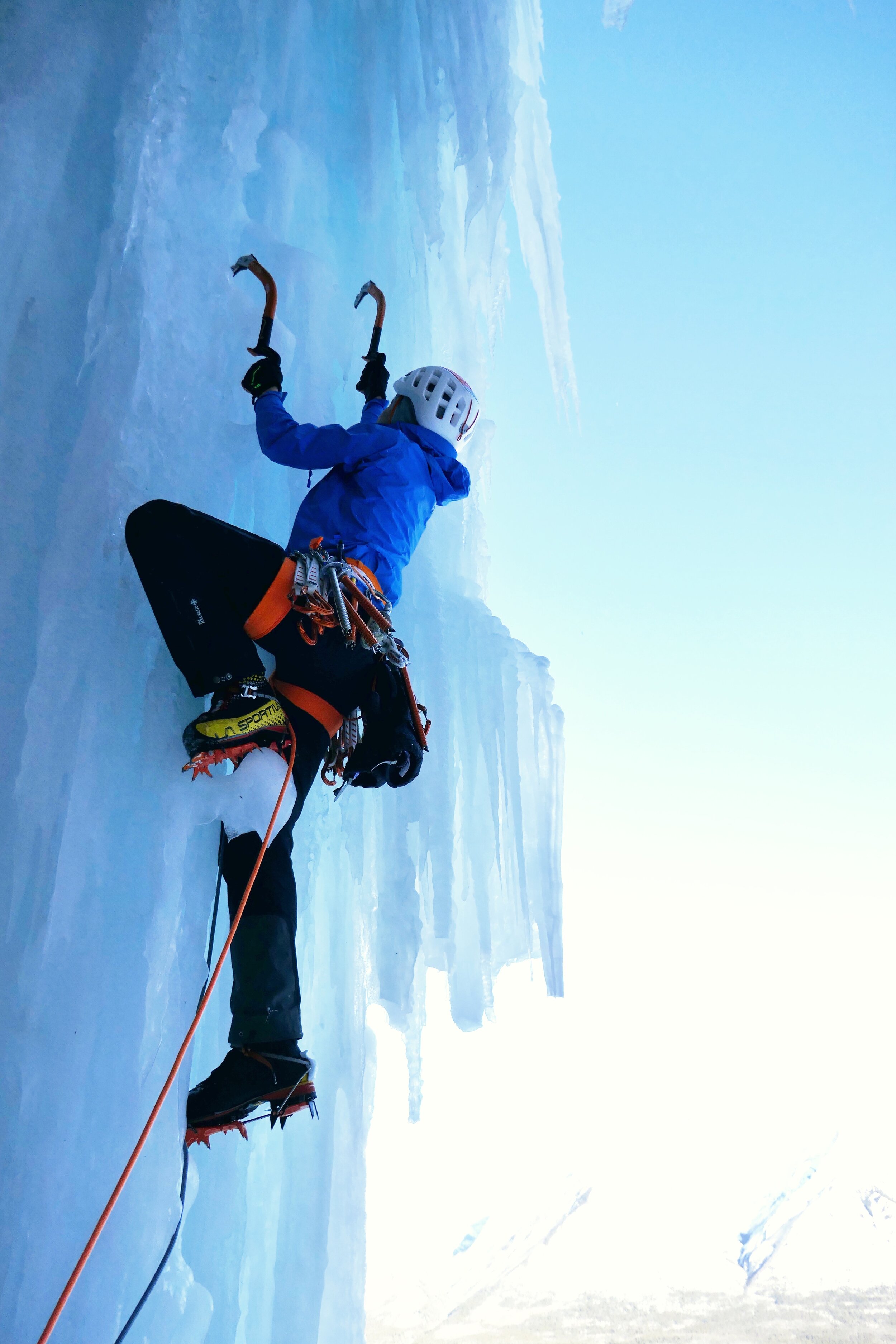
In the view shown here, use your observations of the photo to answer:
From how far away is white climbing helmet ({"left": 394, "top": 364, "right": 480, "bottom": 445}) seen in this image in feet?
8.63

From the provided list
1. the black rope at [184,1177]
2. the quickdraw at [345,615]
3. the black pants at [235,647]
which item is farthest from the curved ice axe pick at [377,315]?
the black rope at [184,1177]

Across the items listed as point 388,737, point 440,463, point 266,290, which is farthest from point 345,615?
point 266,290

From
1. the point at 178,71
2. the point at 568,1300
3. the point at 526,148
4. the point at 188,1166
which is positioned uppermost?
the point at 526,148

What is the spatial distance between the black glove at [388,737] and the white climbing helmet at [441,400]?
0.74 m

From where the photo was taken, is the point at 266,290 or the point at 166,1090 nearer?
the point at 166,1090

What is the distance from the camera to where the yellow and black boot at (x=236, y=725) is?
199 centimetres

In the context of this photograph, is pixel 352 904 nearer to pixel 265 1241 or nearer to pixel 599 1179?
pixel 265 1241

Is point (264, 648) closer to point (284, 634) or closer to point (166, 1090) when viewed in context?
point (284, 634)

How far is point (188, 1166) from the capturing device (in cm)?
231

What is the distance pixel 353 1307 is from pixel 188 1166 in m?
1.18

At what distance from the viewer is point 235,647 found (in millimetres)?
2055

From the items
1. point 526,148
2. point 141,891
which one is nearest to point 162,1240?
point 141,891

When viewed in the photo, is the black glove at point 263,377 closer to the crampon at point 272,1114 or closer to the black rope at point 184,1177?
the black rope at point 184,1177

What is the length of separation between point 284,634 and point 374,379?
46.8 inches
